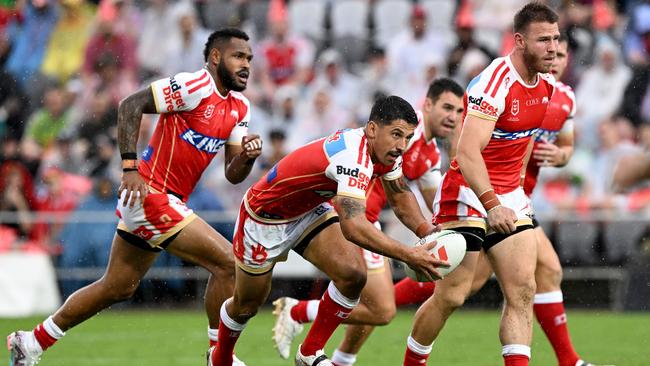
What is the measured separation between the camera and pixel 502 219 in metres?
7.96

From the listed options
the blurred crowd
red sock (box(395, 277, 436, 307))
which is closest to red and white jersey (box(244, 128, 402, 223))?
red sock (box(395, 277, 436, 307))

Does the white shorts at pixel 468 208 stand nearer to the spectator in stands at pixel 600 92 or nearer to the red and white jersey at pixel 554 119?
the red and white jersey at pixel 554 119

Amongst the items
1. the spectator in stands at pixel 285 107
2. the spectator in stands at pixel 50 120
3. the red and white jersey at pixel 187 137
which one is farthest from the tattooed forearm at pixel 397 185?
the spectator in stands at pixel 50 120

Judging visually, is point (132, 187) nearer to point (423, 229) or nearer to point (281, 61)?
point (423, 229)

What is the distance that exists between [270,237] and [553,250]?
2711 millimetres

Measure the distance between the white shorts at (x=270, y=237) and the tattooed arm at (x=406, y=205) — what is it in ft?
1.63

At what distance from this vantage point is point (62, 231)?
16766mm

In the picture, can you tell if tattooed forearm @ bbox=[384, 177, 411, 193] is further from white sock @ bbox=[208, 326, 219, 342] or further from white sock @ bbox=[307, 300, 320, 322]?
white sock @ bbox=[208, 326, 219, 342]

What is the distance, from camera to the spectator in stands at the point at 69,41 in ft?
65.8

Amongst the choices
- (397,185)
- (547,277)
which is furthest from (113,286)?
(547,277)

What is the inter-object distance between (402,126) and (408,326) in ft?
22.9

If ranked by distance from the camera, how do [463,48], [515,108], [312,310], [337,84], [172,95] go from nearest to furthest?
[515,108], [172,95], [312,310], [463,48], [337,84]

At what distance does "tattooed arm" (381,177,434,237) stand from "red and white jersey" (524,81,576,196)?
59.4 inches

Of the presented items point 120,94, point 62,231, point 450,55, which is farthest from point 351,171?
point 120,94
